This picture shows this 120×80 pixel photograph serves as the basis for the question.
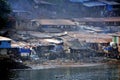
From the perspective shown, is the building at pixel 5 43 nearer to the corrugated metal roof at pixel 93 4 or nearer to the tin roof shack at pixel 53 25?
the tin roof shack at pixel 53 25

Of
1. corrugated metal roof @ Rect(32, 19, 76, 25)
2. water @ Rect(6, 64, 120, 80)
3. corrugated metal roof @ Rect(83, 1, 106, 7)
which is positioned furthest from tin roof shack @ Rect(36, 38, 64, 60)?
corrugated metal roof @ Rect(83, 1, 106, 7)

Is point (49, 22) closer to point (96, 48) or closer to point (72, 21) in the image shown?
point (72, 21)

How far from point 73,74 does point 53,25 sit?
42.6ft

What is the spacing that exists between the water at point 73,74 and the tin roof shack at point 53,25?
9815 mm

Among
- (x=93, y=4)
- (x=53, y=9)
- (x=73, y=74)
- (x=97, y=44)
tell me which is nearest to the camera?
(x=73, y=74)

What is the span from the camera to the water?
40.8 m

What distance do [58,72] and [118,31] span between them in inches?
594

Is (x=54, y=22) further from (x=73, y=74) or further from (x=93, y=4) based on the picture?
(x=73, y=74)

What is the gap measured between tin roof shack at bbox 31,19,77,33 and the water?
982 cm

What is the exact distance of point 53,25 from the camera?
5444cm

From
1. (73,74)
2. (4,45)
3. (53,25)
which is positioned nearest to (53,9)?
(53,25)

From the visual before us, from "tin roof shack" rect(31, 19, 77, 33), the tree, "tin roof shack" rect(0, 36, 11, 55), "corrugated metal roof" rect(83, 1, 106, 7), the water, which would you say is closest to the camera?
the water

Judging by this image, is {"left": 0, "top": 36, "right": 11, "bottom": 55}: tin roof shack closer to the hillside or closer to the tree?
the tree

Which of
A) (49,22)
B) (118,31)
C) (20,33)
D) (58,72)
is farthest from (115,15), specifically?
(58,72)
